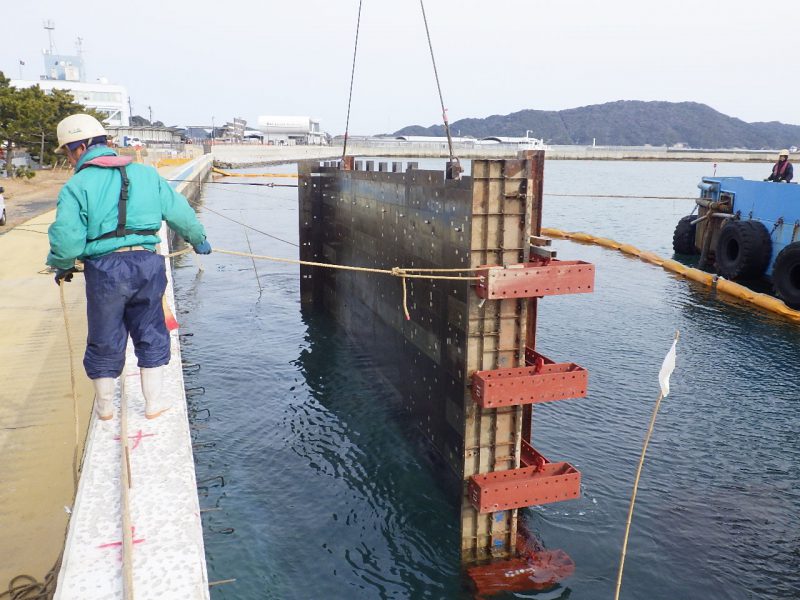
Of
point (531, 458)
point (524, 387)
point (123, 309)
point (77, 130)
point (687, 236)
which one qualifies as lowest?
point (531, 458)

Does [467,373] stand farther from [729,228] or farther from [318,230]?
[729,228]

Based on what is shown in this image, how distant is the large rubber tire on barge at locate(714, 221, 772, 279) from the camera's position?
23953mm

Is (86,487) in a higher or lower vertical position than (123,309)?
lower

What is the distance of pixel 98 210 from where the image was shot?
5.32 m

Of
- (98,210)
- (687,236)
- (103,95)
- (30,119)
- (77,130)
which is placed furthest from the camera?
(103,95)

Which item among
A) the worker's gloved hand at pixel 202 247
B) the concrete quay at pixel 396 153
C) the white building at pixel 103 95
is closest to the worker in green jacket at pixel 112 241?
the worker's gloved hand at pixel 202 247

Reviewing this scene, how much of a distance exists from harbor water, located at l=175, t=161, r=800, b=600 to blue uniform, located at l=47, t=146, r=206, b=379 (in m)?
2.76

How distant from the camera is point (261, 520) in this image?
8898 mm

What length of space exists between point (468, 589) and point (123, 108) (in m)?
134

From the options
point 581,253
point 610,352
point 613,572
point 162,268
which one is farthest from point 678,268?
point 162,268

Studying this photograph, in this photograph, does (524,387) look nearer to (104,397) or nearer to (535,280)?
(535,280)

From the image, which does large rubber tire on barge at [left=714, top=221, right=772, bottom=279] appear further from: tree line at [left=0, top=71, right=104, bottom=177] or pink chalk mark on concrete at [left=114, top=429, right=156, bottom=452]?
tree line at [left=0, top=71, right=104, bottom=177]

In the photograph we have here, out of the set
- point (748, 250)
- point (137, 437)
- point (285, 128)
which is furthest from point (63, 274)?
point (285, 128)

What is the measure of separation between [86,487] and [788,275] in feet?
76.9
